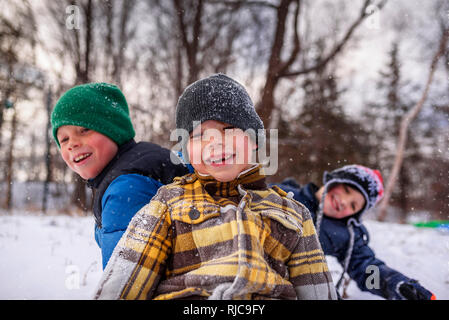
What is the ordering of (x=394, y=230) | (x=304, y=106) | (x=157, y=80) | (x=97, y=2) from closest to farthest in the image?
(x=97, y=2) < (x=157, y=80) < (x=394, y=230) < (x=304, y=106)

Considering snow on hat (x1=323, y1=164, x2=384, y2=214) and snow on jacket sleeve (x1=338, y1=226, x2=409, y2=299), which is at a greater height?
snow on hat (x1=323, y1=164, x2=384, y2=214)

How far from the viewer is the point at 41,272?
212cm

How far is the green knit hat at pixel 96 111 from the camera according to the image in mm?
1465

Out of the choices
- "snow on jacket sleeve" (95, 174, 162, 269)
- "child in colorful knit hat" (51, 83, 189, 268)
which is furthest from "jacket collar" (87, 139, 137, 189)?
"snow on jacket sleeve" (95, 174, 162, 269)

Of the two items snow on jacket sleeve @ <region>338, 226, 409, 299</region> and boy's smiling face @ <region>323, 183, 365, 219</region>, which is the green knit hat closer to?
boy's smiling face @ <region>323, 183, 365, 219</region>

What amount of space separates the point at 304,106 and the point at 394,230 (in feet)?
11.3

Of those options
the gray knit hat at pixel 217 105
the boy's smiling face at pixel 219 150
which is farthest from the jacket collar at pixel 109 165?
the boy's smiling face at pixel 219 150

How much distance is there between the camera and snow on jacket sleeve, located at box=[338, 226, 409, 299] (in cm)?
186

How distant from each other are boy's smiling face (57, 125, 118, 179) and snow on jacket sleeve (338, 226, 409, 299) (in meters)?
2.06

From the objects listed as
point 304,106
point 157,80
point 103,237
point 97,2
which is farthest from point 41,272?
point 304,106

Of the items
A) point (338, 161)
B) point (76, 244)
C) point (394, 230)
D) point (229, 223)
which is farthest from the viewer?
point (338, 161)

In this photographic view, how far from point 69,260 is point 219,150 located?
2148 millimetres

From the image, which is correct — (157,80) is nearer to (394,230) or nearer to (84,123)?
(84,123)

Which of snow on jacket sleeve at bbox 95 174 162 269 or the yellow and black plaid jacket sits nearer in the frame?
the yellow and black plaid jacket
